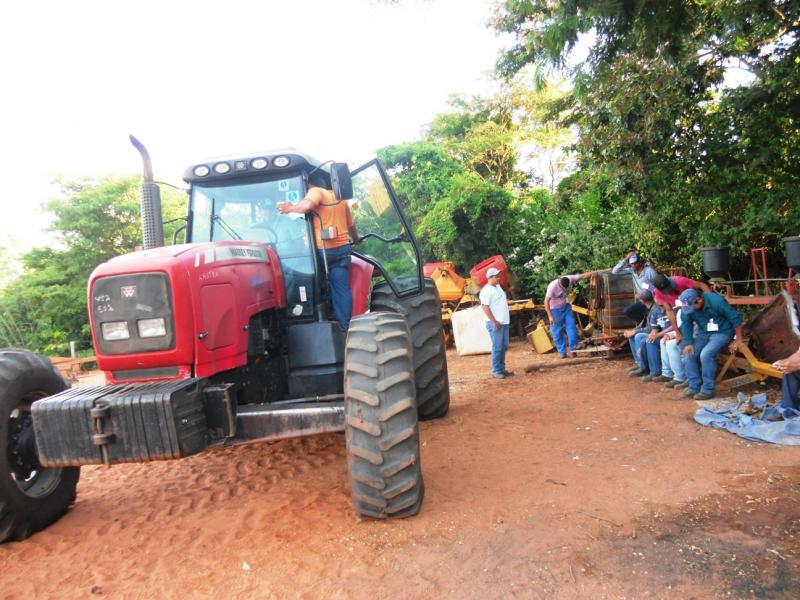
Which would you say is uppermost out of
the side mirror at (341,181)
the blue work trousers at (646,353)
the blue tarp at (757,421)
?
the side mirror at (341,181)

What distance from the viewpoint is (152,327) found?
3.33 meters

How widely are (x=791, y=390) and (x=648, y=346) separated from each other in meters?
2.34

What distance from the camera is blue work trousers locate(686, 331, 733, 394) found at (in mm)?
5810

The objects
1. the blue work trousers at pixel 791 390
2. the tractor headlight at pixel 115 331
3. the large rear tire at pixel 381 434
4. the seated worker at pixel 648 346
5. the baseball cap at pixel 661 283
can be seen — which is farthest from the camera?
the seated worker at pixel 648 346

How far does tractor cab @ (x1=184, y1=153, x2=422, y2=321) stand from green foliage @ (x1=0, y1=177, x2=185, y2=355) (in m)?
16.9

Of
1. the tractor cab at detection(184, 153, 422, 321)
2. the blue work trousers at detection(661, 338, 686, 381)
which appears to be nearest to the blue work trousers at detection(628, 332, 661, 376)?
the blue work trousers at detection(661, 338, 686, 381)

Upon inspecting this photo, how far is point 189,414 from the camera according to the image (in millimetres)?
3096

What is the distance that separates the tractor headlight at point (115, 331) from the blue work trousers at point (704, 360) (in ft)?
17.6

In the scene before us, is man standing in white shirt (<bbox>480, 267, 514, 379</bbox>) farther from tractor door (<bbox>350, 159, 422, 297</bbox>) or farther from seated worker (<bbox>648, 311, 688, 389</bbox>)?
tractor door (<bbox>350, 159, 422, 297</bbox>)

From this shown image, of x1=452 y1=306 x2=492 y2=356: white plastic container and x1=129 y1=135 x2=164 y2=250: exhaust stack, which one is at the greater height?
x1=129 y1=135 x2=164 y2=250: exhaust stack

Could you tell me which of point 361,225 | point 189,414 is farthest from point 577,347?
point 189,414

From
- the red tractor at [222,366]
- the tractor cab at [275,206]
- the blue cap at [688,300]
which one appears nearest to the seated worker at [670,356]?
the blue cap at [688,300]

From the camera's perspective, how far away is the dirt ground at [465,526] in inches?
108

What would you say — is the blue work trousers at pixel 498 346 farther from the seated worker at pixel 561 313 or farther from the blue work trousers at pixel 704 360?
the blue work trousers at pixel 704 360
